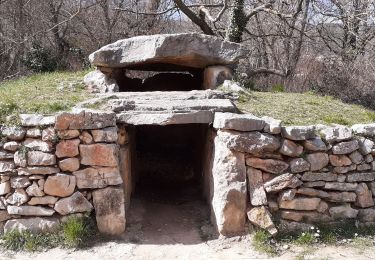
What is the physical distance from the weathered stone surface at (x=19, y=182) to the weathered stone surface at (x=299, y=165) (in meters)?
2.87

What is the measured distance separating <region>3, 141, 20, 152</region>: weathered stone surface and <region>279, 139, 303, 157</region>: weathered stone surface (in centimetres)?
289

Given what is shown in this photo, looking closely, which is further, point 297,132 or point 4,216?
point 297,132

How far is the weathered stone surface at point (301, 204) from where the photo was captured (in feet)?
15.2

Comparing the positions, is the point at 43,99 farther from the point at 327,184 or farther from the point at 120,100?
the point at 327,184

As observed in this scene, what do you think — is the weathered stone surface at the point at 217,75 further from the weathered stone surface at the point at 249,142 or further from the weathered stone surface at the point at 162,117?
the weathered stone surface at the point at 249,142

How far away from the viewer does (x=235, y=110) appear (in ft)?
16.7

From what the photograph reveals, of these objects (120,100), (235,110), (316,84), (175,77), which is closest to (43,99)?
(120,100)

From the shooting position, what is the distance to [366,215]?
15.9 ft

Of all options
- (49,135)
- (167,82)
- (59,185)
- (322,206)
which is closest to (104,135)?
(49,135)

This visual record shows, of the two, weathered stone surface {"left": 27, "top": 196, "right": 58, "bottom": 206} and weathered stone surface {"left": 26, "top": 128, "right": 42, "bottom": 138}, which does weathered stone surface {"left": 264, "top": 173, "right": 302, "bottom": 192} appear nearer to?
weathered stone surface {"left": 27, "top": 196, "right": 58, "bottom": 206}

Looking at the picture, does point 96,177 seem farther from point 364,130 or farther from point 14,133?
point 364,130

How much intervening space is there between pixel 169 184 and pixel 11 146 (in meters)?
3.11

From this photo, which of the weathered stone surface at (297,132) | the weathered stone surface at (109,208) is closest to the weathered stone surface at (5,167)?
the weathered stone surface at (109,208)

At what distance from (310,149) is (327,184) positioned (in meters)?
0.44
